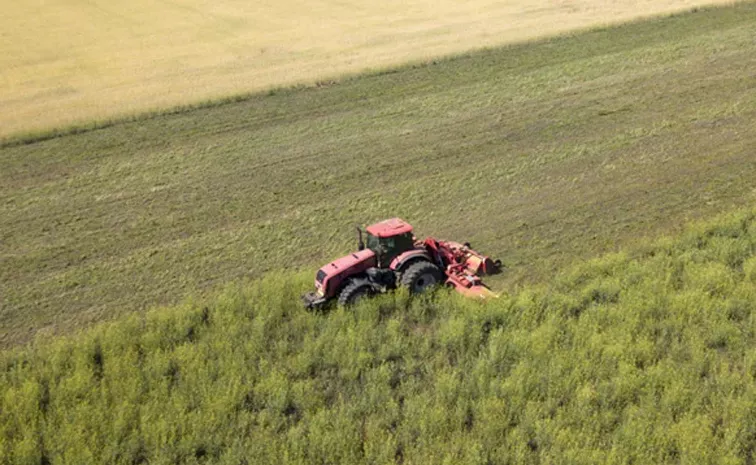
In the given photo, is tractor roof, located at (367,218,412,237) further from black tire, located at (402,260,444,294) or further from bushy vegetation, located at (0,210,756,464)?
bushy vegetation, located at (0,210,756,464)

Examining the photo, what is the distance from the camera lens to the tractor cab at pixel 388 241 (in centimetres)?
1548

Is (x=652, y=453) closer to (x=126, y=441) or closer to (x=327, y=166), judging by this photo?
(x=126, y=441)

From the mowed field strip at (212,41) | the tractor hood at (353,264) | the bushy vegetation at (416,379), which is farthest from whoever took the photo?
the mowed field strip at (212,41)

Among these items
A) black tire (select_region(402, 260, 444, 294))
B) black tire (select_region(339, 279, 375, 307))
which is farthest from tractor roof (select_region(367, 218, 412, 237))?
black tire (select_region(339, 279, 375, 307))

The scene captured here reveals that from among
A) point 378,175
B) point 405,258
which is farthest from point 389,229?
point 378,175

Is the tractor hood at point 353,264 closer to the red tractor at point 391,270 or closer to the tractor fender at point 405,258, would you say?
the red tractor at point 391,270

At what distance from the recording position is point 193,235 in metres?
19.4

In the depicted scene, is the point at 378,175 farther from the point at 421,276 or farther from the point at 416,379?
the point at 416,379

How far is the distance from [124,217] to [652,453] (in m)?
14.4

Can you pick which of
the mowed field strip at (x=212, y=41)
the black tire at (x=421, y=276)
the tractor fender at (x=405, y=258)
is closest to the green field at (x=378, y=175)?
the black tire at (x=421, y=276)

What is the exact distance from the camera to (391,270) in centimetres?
1541

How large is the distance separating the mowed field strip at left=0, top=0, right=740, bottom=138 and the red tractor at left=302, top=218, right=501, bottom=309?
1626cm

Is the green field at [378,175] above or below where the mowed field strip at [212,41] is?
below

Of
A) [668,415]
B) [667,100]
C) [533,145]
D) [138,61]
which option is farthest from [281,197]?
[138,61]
